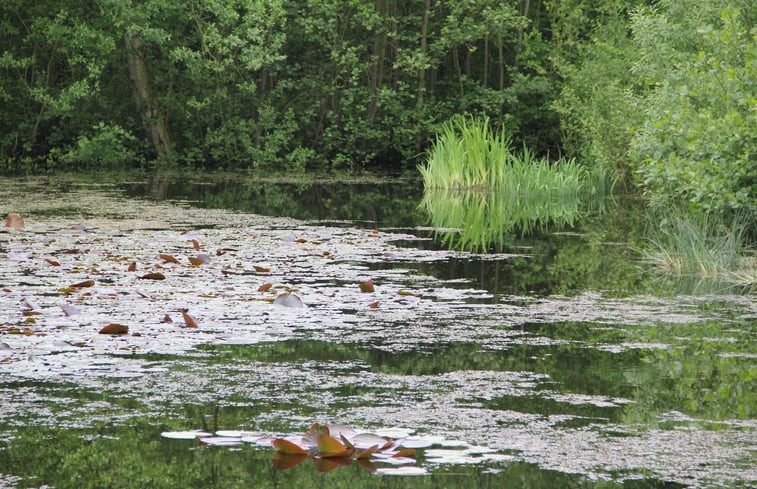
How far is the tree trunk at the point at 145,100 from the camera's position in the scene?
21.1m

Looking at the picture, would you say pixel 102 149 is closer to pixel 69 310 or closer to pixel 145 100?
pixel 145 100

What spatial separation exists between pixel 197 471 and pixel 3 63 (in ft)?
58.5

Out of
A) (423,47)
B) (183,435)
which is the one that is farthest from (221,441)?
(423,47)

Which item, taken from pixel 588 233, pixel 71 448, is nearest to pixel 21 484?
pixel 71 448

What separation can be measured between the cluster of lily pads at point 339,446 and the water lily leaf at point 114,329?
172 cm

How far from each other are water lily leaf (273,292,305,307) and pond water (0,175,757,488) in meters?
0.01

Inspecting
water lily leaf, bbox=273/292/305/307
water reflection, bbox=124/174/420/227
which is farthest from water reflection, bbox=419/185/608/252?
water lily leaf, bbox=273/292/305/307

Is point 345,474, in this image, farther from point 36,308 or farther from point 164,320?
point 36,308

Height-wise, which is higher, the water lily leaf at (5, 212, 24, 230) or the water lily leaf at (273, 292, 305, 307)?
the water lily leaf at (5, 212, 24, 230)

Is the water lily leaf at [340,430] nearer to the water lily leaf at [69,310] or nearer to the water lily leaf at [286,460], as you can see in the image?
the water lily leaf at [286,460]

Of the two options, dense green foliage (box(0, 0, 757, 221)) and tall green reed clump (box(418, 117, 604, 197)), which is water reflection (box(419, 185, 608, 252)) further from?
dense green foliage (box(0, 0, 757, 221))

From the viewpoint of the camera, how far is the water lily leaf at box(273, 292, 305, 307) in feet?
19.7

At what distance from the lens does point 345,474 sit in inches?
123

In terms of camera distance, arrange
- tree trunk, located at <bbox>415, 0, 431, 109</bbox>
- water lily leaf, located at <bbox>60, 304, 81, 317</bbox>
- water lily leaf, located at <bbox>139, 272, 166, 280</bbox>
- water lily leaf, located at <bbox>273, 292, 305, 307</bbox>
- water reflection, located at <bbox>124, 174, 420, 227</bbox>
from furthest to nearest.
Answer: tree trunk, located at <bbox>415, 0, 431, 109</bbox>, water reflection, located at <bbox>124, 174, 420, 227</bbox>, water lily leaf, located at <bbox>139, 272, 166, 280</bbox>, water lily leaf, located at <bbox>273, 292, 305, 307</bbox>, water lily leaf, located at <bbox>60, 304, 81, 317</bbox>
